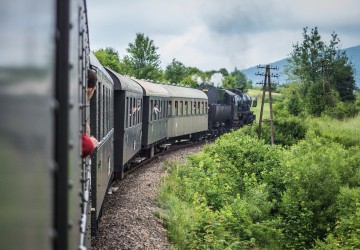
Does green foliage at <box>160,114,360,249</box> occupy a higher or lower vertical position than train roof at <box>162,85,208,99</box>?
lower

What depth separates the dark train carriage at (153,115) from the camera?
1941 centimetres

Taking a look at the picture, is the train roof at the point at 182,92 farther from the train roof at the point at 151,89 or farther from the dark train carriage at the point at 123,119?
the dark train carriage at the point at 123,119

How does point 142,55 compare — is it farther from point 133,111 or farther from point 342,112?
point 133,111

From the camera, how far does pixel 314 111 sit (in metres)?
51.1

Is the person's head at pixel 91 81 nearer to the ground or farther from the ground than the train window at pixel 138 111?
farther from the ground

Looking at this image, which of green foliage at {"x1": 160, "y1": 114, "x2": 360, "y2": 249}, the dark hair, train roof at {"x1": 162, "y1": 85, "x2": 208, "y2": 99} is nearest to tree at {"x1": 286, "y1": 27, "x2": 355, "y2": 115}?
train roof at {"x1": 162, "y1": 85, "x2": 208, "y2": 99}

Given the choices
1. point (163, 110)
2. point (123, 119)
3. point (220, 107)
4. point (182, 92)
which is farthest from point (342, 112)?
point (123, 119)

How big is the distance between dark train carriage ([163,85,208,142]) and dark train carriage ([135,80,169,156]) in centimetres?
124

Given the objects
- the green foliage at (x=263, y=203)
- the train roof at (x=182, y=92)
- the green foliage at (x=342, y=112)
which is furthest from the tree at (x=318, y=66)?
the green foliage at (x=263, y=203)

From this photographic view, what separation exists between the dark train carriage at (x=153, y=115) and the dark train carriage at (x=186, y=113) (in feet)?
4.06

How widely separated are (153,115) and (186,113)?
26.0ft

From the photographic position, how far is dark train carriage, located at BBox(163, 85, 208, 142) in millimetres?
25266

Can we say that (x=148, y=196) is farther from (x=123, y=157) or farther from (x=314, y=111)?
(x=314, y=111)

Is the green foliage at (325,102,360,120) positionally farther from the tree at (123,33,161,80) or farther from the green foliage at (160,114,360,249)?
the tree at (123,33,161,80)
